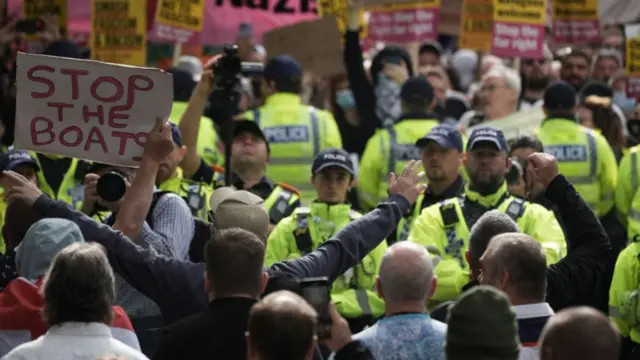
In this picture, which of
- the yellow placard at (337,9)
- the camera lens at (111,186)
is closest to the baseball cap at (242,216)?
the camera lens at (111,186)

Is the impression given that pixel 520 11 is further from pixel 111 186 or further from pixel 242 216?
pixel 242 216

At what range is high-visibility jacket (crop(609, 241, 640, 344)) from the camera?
10555 mm

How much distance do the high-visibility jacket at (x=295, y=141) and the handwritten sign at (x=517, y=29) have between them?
4544mm

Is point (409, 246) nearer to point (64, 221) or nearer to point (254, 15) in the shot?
point (64, 221)

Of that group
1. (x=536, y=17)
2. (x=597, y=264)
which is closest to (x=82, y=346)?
(x=597, y=264)

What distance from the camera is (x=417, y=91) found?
14.9 m

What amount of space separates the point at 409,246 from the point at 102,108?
2254 mm

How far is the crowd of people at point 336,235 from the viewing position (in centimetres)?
678

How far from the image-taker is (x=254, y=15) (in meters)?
20.7

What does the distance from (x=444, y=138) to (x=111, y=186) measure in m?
3.60

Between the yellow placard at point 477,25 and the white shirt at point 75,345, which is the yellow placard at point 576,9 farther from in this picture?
the white shirt at point 75,345

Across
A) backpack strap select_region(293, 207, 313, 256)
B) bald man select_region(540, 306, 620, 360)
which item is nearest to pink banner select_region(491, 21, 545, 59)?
backpack strap select_region(293, 207, 313, 256)

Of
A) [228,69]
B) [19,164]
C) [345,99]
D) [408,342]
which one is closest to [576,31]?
[345,99]

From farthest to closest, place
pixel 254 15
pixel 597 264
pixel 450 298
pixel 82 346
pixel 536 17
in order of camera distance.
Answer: pixel 254 15, pixel 536 17, pixel 450 298, pixel 597 264, pixel 82 346
